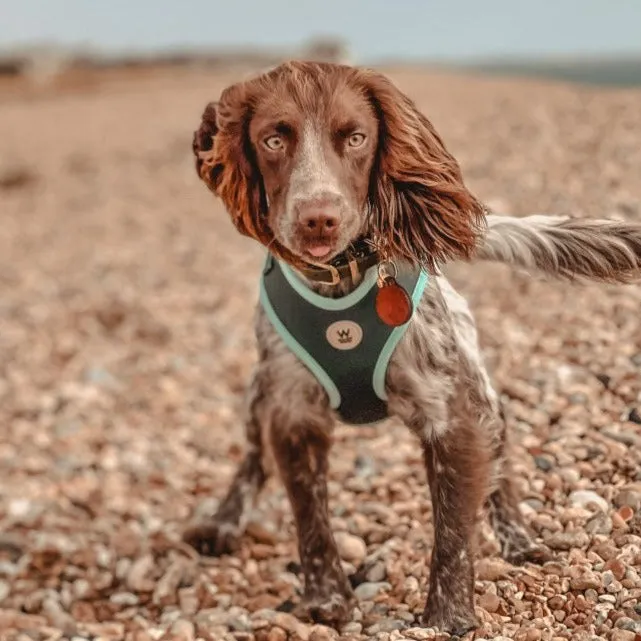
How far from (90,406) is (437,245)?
401 centimetres

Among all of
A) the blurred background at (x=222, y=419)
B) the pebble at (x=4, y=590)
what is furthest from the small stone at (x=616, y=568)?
the pebble at (x=4, y=590)

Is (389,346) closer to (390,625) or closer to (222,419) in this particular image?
(390,625)

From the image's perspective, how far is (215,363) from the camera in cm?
692

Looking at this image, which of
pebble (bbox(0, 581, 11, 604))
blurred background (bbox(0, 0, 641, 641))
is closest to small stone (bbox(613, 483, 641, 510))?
blurred background (bbox(0, 0, 641, 641))

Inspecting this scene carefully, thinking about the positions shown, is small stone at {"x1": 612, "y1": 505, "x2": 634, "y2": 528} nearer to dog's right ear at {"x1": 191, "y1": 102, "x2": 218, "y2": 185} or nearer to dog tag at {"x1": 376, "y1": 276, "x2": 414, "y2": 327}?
dog tag at {"x1": 376, "y1": 276, "x2": 414, "y2": 327}

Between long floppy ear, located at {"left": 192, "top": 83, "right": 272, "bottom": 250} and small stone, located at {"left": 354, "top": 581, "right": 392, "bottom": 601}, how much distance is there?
1.38m

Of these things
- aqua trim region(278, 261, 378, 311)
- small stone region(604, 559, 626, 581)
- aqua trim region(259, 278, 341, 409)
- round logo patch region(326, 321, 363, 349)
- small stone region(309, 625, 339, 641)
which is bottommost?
small stone region(309, 625, 339, 641)

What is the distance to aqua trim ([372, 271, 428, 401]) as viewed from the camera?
301 cm

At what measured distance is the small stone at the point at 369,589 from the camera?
11.7 ft

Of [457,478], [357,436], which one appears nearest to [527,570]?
[457,478]

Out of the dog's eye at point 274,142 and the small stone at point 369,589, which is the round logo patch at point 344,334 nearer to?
the dog's eye at point 274,142

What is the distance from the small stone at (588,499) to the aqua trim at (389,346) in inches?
38.7

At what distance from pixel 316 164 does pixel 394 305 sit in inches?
18.8

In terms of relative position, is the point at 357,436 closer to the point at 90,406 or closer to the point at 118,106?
the point at 90,406
